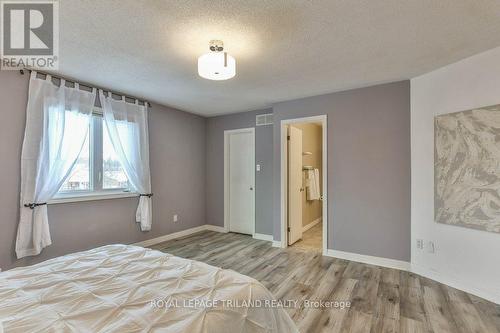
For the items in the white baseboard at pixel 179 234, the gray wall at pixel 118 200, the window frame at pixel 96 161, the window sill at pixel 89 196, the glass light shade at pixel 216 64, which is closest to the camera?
the glass light shade at pixel 216 64

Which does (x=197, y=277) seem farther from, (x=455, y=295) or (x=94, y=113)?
(x=94, y=113)

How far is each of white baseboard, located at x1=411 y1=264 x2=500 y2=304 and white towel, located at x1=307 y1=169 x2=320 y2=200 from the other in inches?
95.9

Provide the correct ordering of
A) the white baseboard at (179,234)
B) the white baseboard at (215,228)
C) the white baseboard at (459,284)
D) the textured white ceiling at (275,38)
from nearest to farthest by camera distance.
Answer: the textured white ceiling at (275,38) → the white baseboard at (459,284) → the white baseboard at (179,234) → the white baseboard at (215,228)

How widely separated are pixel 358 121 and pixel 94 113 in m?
3.77

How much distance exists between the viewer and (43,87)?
2.80m

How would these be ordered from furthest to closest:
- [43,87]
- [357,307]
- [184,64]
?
[43,87] < [184,64] < [357,307]

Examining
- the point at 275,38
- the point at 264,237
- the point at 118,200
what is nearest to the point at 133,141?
the point at 118,200

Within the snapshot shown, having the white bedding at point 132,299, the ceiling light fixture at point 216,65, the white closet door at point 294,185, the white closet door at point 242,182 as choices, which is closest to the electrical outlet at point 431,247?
the white closet door at point 294,185

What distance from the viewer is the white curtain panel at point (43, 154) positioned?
2652 mm

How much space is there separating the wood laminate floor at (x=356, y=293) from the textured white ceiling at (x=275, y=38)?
246 cm

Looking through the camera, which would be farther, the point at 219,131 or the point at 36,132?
the point at 219,131

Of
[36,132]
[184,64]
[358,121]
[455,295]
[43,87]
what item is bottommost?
[455,295]

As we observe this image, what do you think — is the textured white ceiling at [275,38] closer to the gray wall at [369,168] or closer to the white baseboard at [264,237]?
the gray wall at [369,168]

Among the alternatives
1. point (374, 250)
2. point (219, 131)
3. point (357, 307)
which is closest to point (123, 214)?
point (219, 131)
